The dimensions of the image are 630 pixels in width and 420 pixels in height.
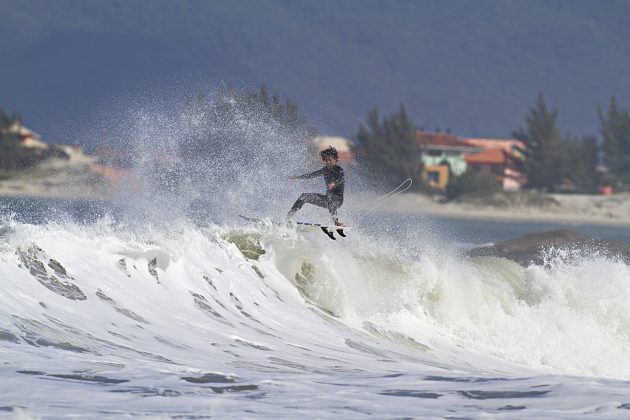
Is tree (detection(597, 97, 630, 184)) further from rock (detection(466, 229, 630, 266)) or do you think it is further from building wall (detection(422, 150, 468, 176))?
rock (detection(466, 229, 630, 266))

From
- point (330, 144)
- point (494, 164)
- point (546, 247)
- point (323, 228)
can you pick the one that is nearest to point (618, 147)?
point (494, 164)

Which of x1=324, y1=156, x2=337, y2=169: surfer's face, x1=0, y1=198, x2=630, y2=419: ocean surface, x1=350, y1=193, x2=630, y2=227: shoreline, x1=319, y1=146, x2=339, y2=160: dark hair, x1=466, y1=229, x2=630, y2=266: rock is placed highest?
x1=350, y1=193, x2=630, y2=227: shoreline

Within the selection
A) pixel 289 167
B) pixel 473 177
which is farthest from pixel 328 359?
pixel 473 177

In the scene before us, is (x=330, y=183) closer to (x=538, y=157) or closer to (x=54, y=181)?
(x=54, y=181)

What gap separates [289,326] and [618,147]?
104 meters

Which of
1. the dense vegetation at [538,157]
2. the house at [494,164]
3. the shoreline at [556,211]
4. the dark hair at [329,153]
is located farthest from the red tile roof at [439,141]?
the dark hair at [329,153]

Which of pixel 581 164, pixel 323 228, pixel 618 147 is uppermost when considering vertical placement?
pixel 618 147

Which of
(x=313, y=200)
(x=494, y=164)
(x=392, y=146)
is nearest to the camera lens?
(x=313, y=200)

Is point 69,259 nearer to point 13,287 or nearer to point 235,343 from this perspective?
point 13,287

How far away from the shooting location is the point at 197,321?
13.1 metres

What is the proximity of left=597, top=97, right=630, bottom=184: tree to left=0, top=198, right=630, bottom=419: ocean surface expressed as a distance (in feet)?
306

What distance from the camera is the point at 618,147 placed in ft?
369

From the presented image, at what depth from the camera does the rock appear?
2947 cm

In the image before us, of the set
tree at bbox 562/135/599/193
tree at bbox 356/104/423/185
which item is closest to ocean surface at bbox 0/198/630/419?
tree at bbox 356/104/423/185
